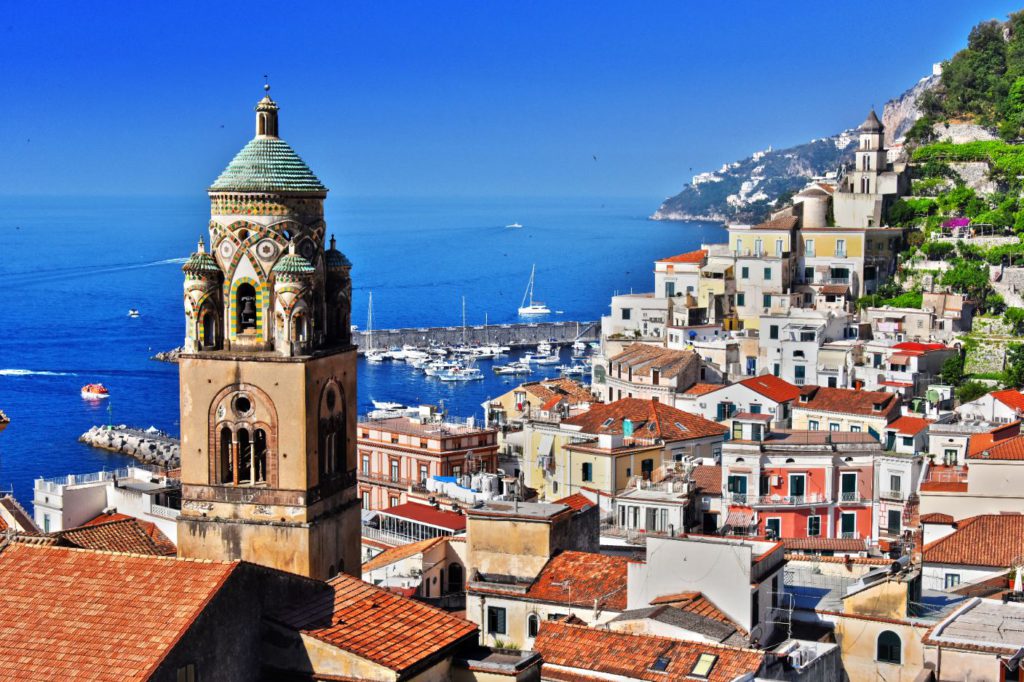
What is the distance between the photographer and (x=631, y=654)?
17.9m

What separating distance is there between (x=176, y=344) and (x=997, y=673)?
114043 millimetres

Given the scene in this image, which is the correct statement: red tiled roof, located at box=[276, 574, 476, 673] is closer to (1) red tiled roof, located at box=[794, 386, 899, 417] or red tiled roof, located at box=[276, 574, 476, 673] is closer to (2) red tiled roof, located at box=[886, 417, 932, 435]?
(2) red tiled roof, located at box=[886, 417, 932, 435]

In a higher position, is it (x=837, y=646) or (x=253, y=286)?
(x=253, y=286)

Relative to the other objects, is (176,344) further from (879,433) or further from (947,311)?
(879,433)

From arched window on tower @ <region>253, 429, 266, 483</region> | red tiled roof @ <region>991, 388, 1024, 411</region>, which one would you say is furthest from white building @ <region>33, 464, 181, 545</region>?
red tiled roof @ <region>991, 388, 1024, 411</region>

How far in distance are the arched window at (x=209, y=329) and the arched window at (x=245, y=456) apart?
119cm

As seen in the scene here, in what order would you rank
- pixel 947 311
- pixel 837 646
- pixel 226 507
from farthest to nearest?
pixel 947 311, pixel 837 646, pixel 226 507

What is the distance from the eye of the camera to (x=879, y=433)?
4250 cm

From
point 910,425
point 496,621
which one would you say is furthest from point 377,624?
point 910,425

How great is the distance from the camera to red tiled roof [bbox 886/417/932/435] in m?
40.1

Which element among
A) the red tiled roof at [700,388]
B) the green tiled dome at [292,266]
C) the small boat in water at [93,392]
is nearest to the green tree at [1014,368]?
the red tiled roof at [700,388]

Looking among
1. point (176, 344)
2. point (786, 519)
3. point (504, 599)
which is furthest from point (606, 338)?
point (176, 344)

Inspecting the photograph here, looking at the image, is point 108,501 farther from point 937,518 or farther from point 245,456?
point 937,518

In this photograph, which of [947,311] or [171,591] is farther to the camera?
[947,311]
